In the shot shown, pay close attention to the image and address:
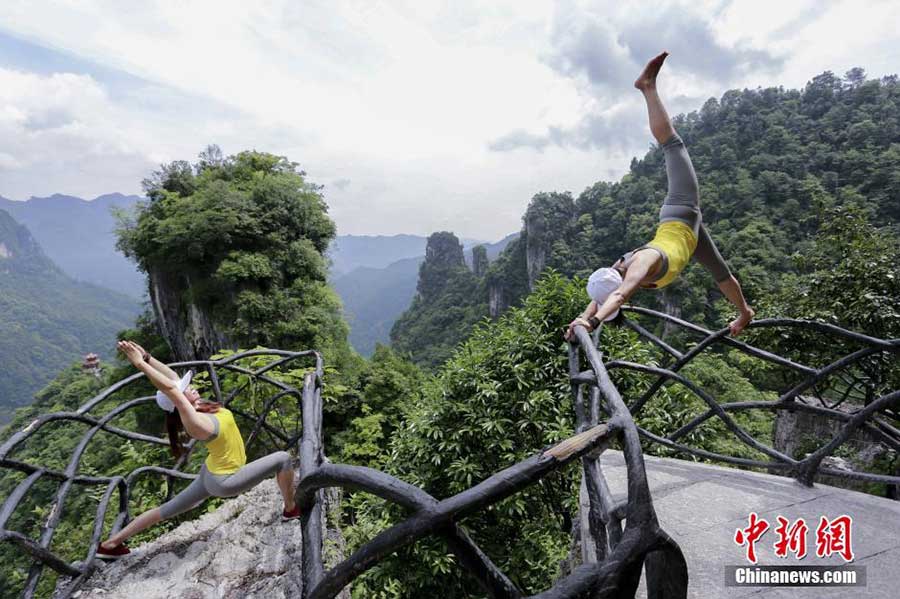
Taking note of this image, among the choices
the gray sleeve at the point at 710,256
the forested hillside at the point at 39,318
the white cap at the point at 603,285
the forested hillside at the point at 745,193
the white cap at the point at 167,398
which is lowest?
the forested hillside at the point at 39,318

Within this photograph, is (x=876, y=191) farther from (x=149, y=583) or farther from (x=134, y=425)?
(x=134, y=425)

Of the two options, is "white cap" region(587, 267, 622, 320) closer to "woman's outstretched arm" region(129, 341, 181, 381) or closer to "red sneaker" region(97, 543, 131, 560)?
"woman's outstretched arm" region(129, 341, 181, 381)

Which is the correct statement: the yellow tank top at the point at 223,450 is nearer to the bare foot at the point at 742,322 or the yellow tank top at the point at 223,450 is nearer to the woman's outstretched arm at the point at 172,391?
the woman's outstretched arm at the point at 172,391

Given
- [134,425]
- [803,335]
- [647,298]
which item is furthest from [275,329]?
[647,298]

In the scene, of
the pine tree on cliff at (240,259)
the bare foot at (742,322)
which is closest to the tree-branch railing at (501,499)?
the bare foot at (742,322)

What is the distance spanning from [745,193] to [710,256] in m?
41.7

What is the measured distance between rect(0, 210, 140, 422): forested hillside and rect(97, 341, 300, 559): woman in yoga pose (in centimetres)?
5375

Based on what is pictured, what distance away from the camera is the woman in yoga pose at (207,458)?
2197 millimetres

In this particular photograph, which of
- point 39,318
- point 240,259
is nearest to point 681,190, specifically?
point 240,259

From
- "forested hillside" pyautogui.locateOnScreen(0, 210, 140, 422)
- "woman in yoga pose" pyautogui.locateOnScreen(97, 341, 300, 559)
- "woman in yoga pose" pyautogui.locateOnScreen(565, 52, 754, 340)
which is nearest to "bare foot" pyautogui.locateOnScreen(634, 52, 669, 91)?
"woman in yoga pose" pyautogui.locateOnScreen(565, 52, 754, 340)

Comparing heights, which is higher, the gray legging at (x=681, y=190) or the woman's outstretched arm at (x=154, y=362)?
the gray legging at (x=681, y=190)

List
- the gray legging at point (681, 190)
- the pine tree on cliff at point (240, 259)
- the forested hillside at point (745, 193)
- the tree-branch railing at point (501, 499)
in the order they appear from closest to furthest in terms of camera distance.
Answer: the tree-branch railing at point (501, 499)
the gray legging at point (681, 190)
the pine tree on cliff at point (240, 259)
the forested hillside at point (745, 193)

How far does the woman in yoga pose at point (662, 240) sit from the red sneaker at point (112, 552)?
117 inches

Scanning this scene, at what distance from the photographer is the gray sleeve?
2.51m
